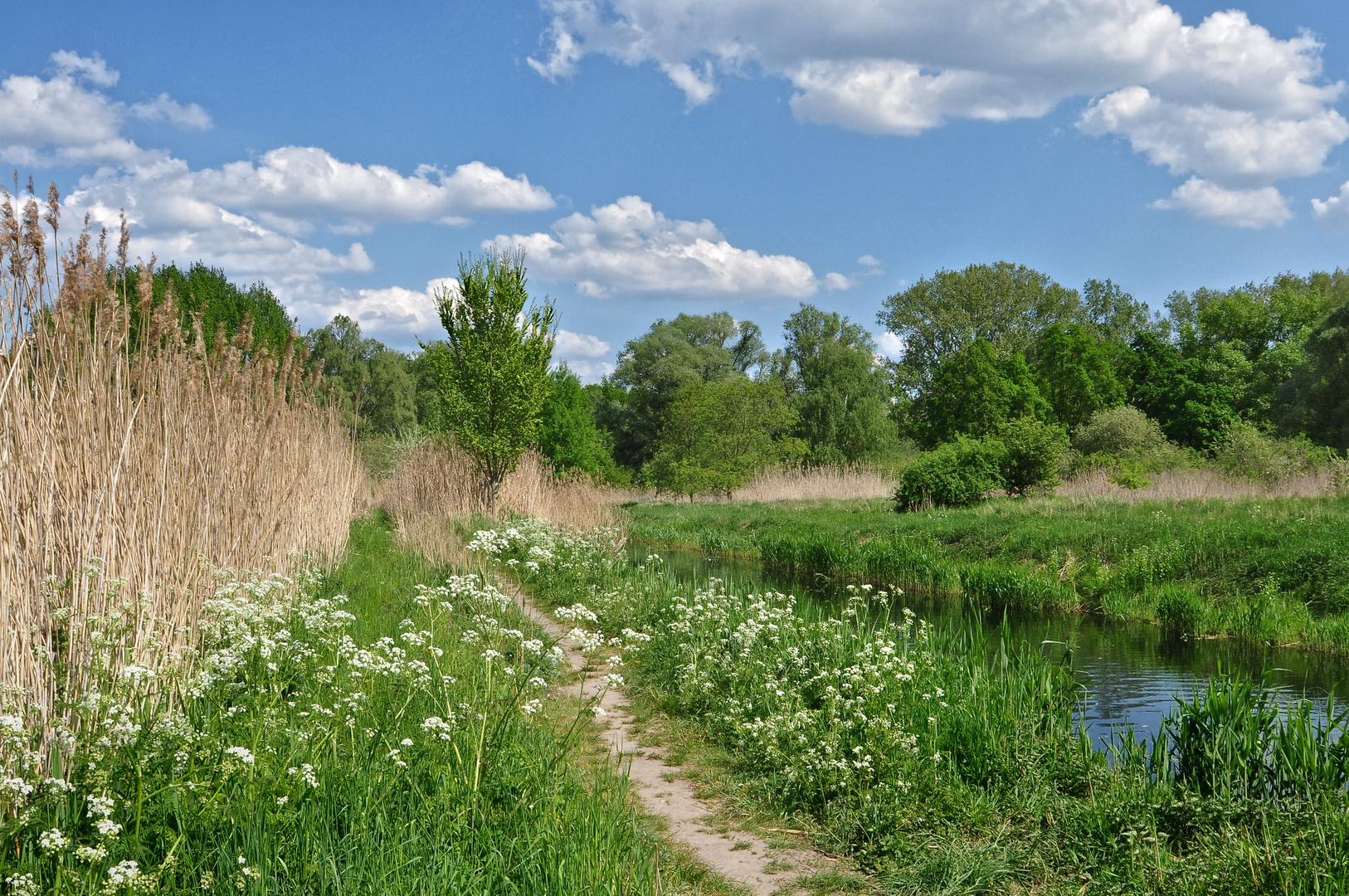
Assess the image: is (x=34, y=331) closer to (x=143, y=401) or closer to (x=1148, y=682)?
(x=143, y=401)

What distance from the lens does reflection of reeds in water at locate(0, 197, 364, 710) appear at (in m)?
3.54

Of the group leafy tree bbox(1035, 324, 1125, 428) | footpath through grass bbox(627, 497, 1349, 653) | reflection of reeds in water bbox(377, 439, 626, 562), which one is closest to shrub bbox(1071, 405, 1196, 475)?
leafy tree bbox(1035, 324, 1125, 428)

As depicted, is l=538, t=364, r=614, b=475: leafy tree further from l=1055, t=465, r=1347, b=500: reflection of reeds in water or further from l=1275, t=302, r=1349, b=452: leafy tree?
l=1275, t=302, r=1349, b=452: leafy tree

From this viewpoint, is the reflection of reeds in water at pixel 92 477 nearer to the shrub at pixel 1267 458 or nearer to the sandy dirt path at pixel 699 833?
the sandy dirt path at pixel 699 833

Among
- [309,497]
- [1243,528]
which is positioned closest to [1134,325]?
[1243,528]

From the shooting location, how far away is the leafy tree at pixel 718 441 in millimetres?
31406

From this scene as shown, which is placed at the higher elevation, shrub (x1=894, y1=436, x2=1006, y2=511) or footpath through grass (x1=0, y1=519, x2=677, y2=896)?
shrub (x1=894, y1=436, x2=1006, y2=511)

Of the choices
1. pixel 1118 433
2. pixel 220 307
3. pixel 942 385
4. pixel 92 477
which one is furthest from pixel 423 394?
pixel 92 477

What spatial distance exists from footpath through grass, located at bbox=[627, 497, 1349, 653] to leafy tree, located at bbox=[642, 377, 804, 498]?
418 inches

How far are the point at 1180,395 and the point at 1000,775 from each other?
40057 mm

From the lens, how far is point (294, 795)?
124 inches

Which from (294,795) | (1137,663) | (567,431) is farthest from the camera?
(567,431)

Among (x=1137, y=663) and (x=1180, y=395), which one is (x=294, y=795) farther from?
(x=1180, y=395)

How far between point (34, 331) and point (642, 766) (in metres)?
3.93
